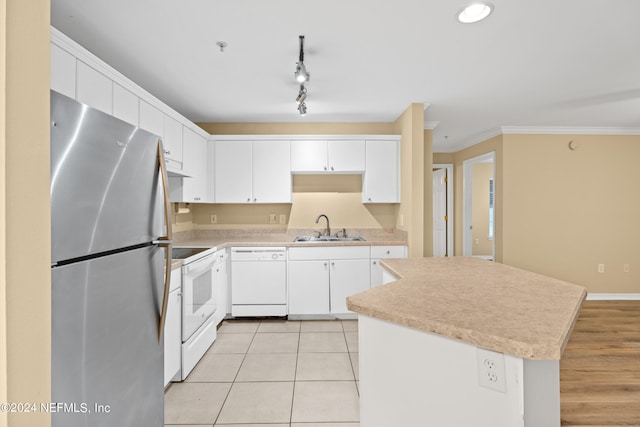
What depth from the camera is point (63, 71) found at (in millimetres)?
1547

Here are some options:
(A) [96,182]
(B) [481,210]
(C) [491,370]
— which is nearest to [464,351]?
(C) [491,370]

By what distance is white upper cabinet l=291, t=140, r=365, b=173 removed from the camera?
12.3 ft

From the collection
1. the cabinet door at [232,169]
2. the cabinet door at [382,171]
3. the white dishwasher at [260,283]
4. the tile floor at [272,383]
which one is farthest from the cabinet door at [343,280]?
the cabinet door at [232,169]

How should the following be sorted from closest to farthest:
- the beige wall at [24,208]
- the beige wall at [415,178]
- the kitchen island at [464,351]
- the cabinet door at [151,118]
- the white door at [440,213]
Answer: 1. the beige wall at [24,208]
2. the kitchen island at [464,351]
3. the cabinet door at [151,118]
4. the beige wall at [415,178]
5. the white door at [440,213]

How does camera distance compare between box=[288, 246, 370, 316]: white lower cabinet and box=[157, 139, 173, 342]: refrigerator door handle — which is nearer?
box=[157, 139, 173, 342]: refrigerator door handle

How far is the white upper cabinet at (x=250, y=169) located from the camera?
3.75 metres

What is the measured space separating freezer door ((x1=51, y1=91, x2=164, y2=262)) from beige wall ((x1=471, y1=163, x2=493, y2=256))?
273 inches

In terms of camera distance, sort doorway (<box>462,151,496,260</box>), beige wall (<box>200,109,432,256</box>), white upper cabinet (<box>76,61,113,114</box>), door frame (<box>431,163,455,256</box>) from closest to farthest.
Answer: white upper cabinet (<box>76,61,113,114</box>)
beige wall (<box>200,109,432,256</box>)
door frame (<box>431,163,455,256</box>)
doorway (<box>462,151,496,260</box>)

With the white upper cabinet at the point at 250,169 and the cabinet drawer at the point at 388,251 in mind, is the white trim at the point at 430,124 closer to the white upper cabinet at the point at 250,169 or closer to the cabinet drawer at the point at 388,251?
the cabinet drawer at the point at 388,251

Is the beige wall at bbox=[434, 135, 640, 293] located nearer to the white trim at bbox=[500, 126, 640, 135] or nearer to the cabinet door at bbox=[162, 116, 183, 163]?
the white trim at bbox=[500, 126, 640, 135]

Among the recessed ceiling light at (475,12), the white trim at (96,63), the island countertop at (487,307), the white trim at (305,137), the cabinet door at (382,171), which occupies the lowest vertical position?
the island countertop at (487,307)

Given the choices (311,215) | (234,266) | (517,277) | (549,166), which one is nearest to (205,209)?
(234,266)

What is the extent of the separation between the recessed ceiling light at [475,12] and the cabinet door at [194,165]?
2.60 metres

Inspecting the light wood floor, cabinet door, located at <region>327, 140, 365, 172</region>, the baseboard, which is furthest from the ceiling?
the baseboard
